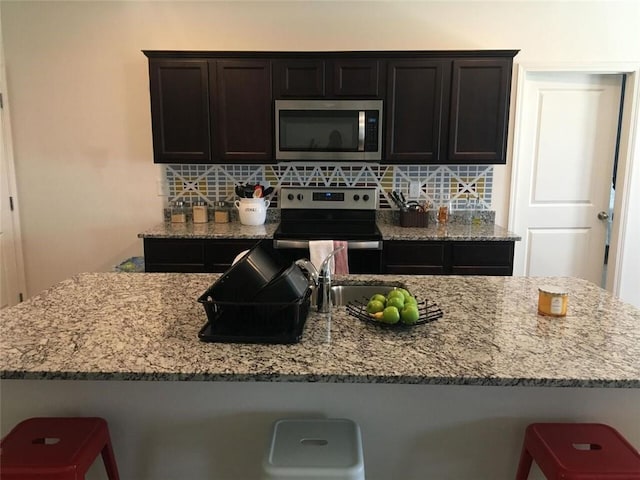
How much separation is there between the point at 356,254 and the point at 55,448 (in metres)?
2.19

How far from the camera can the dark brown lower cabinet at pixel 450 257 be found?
10.4 ft

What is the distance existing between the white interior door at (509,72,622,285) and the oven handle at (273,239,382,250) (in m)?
1.34

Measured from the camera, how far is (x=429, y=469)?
59.7 inches

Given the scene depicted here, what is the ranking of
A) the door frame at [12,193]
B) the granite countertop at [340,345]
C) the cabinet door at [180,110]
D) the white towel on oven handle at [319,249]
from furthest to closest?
the door frame at [12,193]
the cabinet door at [180,110]
the white towel on oven handle at [319,249]
the granite countertop at [340,345]

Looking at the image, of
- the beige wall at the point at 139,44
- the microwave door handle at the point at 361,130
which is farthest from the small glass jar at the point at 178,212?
the microwave door handle at the point at 361,130

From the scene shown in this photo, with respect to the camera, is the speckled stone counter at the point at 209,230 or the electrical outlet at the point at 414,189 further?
the electrical outlet at the point at 414,189

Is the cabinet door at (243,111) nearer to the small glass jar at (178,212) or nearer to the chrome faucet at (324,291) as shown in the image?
the small glass jar at (178,212)

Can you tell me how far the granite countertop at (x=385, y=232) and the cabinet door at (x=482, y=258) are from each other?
0.05 m

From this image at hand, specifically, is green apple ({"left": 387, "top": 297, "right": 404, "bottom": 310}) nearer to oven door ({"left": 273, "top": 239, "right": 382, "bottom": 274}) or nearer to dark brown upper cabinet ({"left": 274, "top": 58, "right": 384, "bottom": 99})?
oven door ({"left": 273, "top": 239, "right": 382, "bottom": 274})

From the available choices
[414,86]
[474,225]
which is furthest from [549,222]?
[414,86]

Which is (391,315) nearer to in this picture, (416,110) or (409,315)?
(409,315)

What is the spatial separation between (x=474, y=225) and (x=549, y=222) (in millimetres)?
662

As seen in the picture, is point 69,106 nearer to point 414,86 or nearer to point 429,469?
point 414,86

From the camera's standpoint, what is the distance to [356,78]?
3.24 metres
